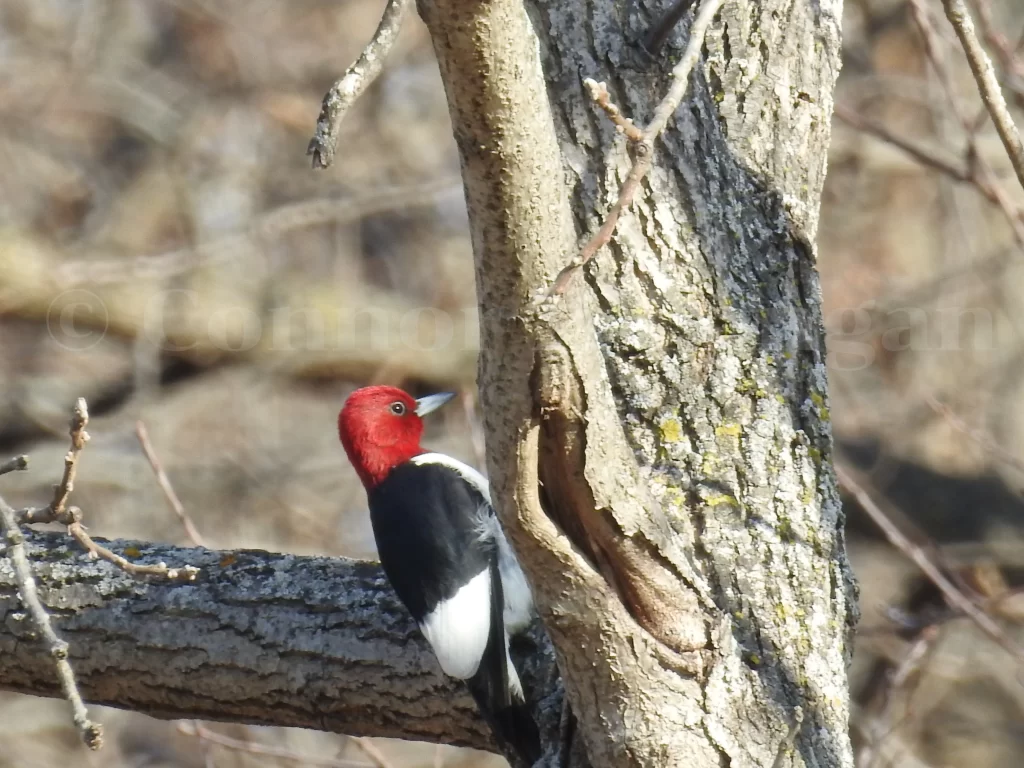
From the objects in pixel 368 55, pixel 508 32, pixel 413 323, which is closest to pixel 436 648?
pixel 368 55

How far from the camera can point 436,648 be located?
2646 millimetres

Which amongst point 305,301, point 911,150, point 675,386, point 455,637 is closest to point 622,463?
point 675,386

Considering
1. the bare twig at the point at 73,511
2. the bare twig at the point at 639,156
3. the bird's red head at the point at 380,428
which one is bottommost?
the bird's red head at the point at 380,428

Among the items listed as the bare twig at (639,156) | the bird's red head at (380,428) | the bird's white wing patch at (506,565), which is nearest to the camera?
the bare twig at (639,156)

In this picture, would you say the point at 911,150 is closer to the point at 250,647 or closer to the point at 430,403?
the point at 430,403

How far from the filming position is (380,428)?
3.89m

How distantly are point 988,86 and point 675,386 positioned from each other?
0.72m

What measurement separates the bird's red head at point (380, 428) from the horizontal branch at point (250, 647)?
0.91m

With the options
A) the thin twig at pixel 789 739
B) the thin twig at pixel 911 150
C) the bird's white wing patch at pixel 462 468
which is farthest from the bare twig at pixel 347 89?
the thin twig at pixel 911 150

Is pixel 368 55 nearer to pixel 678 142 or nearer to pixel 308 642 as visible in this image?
pixel 678 142

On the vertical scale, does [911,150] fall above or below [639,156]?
above

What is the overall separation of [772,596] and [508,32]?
119cm

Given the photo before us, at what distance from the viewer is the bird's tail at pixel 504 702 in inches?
93.3

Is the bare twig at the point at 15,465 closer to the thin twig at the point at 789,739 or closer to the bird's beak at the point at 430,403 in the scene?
the thin twig at the point at 789,739
